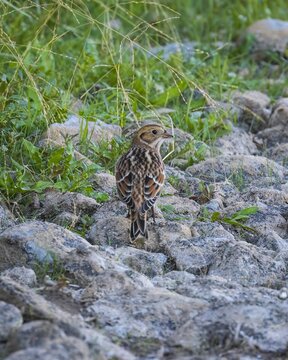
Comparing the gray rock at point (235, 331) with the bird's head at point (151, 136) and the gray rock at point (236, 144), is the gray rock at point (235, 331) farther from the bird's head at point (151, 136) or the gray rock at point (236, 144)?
the gray rock at point (236, 144)

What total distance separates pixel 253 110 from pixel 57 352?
6.31 m

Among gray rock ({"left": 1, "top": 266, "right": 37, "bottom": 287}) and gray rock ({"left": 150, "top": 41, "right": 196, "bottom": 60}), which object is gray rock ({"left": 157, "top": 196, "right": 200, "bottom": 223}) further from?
gray rock ({"left": 150, "top": 41, "right": 196, "bottom": 60})

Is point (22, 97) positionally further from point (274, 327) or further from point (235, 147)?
point (274, 327)

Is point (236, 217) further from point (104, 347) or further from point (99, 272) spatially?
point (104, 347)

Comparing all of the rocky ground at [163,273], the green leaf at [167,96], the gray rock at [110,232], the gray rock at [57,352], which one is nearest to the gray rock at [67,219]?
the rocky ground at [163,273]

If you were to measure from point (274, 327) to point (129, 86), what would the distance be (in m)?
4.80

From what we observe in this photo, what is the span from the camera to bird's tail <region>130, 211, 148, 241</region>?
24.0 feet

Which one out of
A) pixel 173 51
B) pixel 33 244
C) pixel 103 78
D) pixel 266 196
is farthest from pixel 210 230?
pixel 173 51

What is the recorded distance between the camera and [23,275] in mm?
6309

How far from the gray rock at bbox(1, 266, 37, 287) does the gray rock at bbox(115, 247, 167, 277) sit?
67 cm

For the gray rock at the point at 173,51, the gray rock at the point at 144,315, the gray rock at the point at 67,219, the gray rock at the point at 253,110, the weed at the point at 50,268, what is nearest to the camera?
the gray rock at the point at 144,315

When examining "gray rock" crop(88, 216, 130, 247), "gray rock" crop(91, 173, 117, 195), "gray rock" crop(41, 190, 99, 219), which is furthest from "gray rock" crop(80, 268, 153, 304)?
"gray rock" crop(91, 173, 117, 195)

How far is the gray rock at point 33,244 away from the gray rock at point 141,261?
249 mm

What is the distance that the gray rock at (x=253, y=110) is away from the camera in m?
10.8
